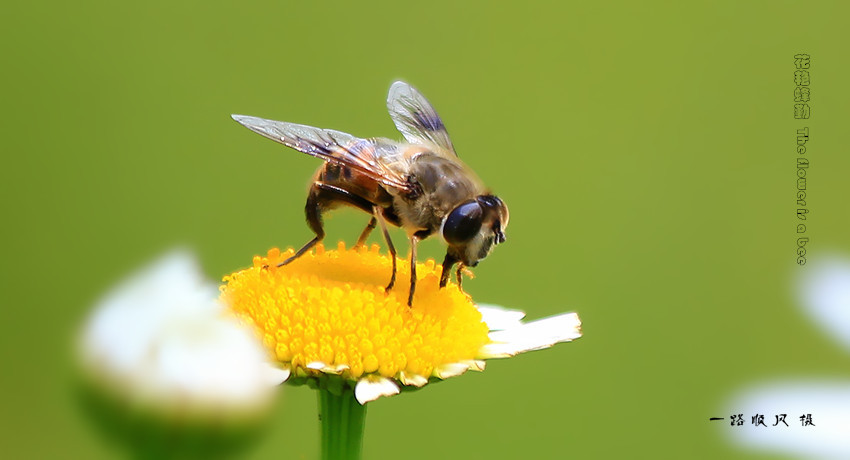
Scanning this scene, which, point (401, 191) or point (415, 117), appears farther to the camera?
point (415, 117)

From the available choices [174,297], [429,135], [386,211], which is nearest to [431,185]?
[386,211]

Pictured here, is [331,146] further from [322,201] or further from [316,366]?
[316,366]

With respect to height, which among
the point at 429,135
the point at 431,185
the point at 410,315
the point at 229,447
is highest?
the point at 429,135

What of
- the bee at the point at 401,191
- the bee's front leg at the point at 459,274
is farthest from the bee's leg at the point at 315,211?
the bee's front leg at the point at 459,274

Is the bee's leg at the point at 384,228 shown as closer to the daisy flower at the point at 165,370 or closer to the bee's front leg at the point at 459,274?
the bee's front leg at the point at 459,274

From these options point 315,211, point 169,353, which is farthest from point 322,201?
point 169,353

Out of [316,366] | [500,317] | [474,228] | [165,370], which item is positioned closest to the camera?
[165,370]

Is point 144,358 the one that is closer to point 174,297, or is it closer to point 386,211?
point 174,297
